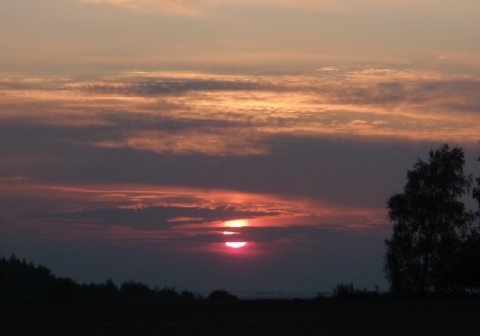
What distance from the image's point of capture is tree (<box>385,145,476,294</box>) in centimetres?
7938

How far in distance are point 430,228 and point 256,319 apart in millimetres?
35485

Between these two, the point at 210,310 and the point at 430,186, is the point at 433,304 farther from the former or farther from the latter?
the point at 430,186

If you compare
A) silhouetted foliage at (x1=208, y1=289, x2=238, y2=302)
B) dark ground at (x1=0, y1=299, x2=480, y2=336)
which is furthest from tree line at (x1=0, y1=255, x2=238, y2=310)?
dark ground at (x1=0, y1=299, x2=480, y2=336)

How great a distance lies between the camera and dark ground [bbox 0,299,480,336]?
134 feet

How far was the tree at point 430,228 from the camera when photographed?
7938 centimetres

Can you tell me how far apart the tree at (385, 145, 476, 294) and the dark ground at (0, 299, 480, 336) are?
15.0m

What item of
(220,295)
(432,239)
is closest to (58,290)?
(220,295)

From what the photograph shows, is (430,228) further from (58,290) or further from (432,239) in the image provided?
(58,290)

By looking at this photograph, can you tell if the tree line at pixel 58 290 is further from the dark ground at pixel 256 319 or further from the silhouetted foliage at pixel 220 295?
the dark ground at pixel 256 319

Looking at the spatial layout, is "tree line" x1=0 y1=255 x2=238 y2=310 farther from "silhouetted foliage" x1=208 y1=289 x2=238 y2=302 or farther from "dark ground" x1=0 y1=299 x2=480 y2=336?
"dark ground" x1=0 y1=299 x2=480 y2=336

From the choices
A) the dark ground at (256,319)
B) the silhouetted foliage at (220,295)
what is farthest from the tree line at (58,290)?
the dark ground at (256,319)

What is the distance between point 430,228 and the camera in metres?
80.6

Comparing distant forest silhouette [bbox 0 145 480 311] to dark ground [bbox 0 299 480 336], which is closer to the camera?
dark ground [bbox 0 299 480 336]

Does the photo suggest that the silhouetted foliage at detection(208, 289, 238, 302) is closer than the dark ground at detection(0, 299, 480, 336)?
No
